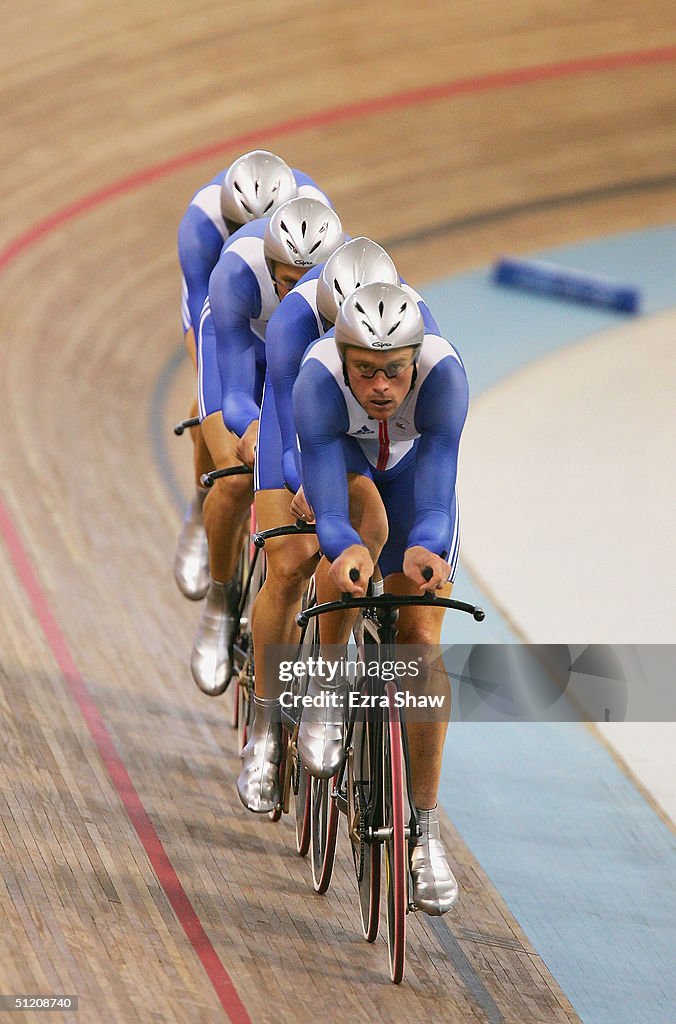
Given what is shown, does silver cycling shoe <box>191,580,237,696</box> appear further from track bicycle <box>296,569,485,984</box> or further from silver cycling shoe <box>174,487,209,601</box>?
track bicycle <box>296,569,485,984</box>

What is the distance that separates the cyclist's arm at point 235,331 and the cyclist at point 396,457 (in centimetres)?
69

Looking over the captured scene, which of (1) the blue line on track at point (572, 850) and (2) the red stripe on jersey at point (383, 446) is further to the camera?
(1) the blue line on track at point (572, 850)

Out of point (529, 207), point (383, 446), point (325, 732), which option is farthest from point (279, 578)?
point (529, 207)

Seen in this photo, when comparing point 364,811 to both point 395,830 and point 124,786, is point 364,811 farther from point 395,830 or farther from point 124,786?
point 124,786

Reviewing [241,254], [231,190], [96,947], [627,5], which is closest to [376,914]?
[96,947]

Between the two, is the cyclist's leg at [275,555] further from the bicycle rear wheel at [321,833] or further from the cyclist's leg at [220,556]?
the cyclist's leg at [220,556]

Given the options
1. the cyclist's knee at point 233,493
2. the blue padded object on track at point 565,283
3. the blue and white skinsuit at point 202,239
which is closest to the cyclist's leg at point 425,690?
the cyclist's knee at point 233,493

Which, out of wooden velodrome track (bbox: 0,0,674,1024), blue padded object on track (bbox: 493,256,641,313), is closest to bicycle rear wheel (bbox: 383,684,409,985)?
wooden velodrome track (bbox: 0,0,674,1024)

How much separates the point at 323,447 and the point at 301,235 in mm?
722

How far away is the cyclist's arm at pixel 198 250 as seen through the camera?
412 centimetres

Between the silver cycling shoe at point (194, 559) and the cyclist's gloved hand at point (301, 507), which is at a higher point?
the cyclist's gloved hand at point (301, 507)

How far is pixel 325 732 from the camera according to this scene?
304cm

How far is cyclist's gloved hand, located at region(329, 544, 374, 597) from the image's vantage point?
265cm

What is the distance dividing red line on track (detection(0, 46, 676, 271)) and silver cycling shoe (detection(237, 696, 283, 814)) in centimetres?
448
